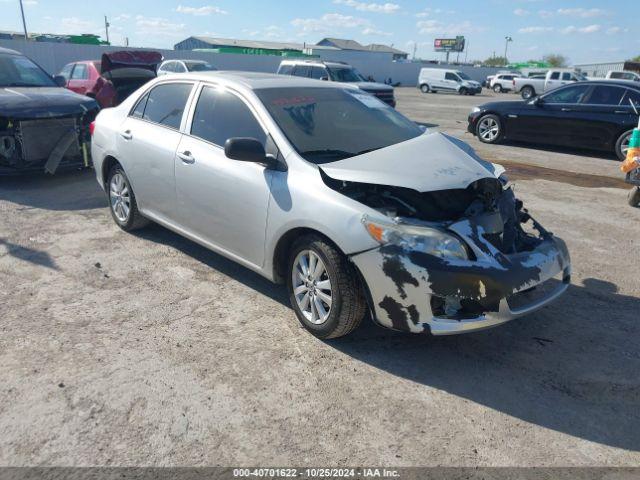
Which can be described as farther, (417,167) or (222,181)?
(222,181)

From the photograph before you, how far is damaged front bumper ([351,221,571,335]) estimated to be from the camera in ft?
10.1

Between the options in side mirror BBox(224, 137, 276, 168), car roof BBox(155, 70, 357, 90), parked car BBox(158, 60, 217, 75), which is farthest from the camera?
parked car BBox(158, 60, 217, 75)

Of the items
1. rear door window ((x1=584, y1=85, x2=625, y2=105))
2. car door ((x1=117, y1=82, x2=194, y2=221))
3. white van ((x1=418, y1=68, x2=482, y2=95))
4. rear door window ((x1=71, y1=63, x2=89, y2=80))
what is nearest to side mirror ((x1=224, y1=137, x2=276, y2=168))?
car door ((x1=117, y1=82, x2=194, y2=221))

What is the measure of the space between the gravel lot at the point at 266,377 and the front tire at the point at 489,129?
25.1ft

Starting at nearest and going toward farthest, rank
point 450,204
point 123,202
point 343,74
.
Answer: point 450,204 → point 123,202 → point 343,74

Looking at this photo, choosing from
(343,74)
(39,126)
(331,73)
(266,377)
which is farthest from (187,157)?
(343,74)

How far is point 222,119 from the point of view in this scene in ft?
14.2

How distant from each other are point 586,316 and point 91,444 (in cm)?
367

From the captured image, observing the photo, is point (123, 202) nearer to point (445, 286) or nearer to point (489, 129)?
point (445, 286)

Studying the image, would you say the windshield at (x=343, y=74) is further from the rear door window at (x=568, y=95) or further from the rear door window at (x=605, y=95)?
the rear door window at (x=605, y=95)

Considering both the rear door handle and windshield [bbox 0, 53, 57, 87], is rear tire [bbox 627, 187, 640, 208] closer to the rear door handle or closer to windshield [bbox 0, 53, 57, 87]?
the rear door handle

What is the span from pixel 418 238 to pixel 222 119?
211 centimetres

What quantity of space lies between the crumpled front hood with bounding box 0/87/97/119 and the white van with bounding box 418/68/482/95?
33163mm

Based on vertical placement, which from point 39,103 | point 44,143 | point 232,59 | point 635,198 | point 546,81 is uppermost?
point 232,59
